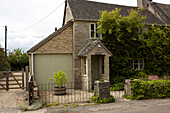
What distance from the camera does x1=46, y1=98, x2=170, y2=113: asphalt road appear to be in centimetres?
830

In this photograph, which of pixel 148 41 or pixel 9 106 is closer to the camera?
pixel 9 106

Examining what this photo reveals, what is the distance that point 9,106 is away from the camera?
9258 mm

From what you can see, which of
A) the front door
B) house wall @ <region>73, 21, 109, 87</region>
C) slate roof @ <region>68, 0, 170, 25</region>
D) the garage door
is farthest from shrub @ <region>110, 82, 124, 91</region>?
slate roof @ <region>68, 0, 170, 25</region>

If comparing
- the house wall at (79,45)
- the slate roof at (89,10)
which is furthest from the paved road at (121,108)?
the slate roof at (89,10)

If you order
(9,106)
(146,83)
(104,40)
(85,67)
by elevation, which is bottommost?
(9,106)

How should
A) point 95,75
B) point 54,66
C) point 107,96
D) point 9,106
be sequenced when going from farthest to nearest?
point 95,75, point 54,66, point 107,96, point 9,106

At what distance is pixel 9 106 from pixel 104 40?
938 centimetres

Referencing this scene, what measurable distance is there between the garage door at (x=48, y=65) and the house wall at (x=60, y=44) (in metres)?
0.45

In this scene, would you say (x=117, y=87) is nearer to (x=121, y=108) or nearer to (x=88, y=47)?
(x=88, y=47)

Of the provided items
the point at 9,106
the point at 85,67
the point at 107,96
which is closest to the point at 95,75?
the point at 85,67

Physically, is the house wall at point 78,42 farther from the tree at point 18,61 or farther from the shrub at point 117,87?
the tree at point 18,61

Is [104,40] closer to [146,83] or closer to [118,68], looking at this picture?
Answer: [118,68]

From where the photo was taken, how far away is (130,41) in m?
16.1

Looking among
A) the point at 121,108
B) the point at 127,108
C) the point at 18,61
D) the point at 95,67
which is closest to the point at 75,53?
the point at 95,67
